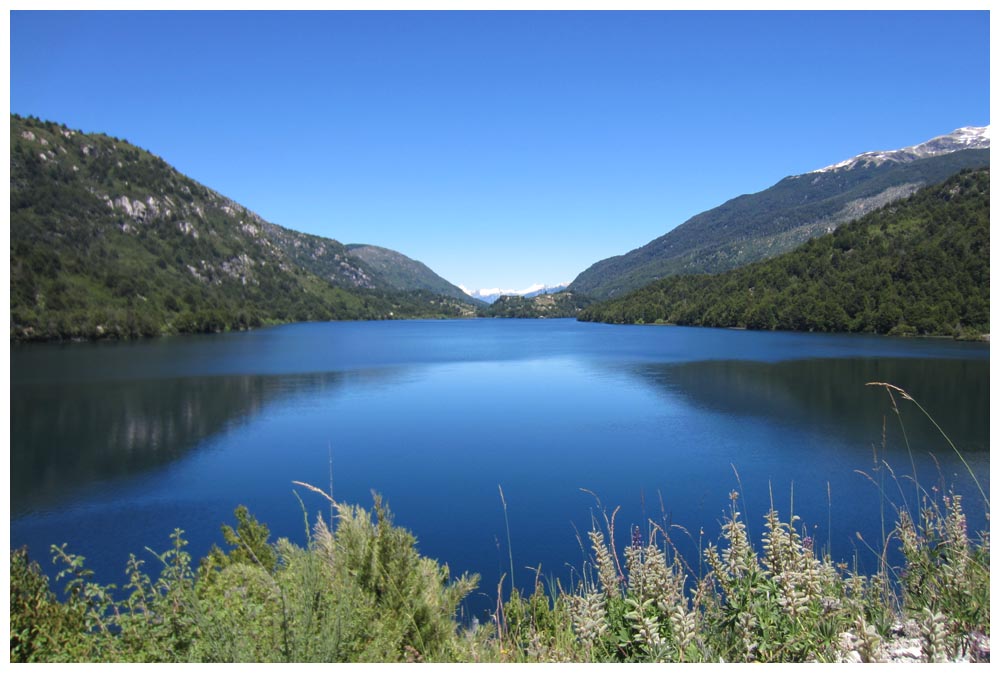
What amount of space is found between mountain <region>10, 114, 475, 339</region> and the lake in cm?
4317

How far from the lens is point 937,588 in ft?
11.4

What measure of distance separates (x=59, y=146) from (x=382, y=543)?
208 m

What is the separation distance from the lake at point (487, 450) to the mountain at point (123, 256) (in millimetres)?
43169


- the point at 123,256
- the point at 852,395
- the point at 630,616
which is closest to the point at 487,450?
the point at 630,616

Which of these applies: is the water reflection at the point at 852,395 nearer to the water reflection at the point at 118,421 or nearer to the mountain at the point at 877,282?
the water reflection at the point at 118,421

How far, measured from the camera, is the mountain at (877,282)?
270 ft

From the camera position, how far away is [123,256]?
138625 mm

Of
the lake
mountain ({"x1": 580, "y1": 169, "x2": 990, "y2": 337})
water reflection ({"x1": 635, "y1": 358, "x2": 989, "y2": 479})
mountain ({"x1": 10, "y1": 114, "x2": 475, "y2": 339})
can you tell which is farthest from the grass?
mountain ({"x1": 10, "y1": 114, "x2": 475, "y2": 339})

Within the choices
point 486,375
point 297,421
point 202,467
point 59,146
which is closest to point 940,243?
point 486,375

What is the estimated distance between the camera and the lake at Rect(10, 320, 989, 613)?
14.7 m

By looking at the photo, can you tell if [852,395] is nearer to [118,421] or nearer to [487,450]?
[487,450]

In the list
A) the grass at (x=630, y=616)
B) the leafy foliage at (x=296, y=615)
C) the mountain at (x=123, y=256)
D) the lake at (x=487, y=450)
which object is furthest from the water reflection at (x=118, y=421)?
the mountain at (x=123, y=256)

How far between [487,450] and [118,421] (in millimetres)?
17877

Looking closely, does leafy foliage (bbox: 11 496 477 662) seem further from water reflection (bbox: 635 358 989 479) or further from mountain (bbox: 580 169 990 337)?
mountain (bbox: 580 169 990 337)
